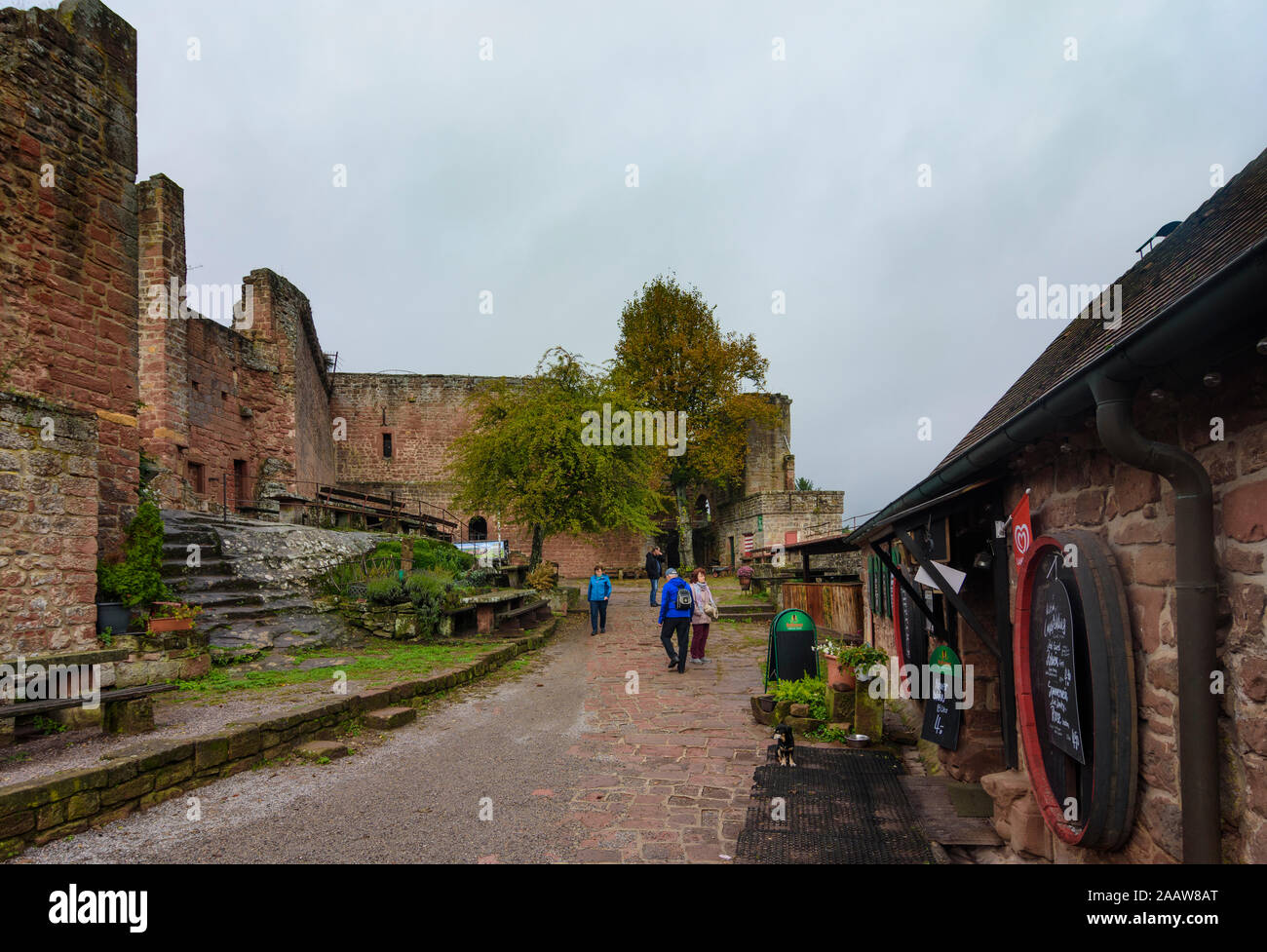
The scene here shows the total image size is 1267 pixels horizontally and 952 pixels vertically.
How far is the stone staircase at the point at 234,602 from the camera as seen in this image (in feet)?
30.3

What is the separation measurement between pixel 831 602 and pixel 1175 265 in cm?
923

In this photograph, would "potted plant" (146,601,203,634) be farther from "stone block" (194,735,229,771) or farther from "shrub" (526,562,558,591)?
"shrub" (526,562,558,591)

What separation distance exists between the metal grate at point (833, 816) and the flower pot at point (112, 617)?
22.4ft

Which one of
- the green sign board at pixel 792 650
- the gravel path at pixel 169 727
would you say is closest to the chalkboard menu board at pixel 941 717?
the green sign board at pixel 792 650

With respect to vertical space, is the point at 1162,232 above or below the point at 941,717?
above

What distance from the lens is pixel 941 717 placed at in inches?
200

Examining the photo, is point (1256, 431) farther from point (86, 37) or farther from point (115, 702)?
point (86, 37)

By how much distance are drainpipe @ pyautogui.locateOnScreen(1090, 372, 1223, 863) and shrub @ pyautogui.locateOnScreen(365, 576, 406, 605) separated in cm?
1084

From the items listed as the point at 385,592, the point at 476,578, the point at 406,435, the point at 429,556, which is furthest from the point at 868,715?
the point at 406,435

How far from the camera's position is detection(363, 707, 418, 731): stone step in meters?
6.73

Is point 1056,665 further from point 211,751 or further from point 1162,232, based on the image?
point 211,751

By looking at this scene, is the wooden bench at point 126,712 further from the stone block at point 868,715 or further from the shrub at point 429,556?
the shrub at point 429,556
